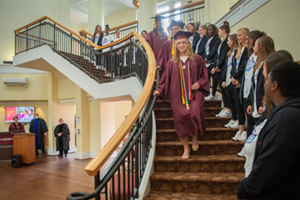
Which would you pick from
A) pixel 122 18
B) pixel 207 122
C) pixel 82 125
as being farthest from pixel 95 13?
pixel 207 122

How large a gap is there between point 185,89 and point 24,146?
6.93 m

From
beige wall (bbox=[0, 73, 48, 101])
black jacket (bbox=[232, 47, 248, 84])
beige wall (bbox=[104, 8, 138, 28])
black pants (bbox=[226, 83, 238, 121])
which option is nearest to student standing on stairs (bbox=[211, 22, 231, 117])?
black pants (bbox=[226, 83, 238, 121])

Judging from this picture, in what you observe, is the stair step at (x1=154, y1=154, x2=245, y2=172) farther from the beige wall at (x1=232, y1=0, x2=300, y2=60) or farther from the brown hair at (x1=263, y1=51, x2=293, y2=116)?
the beige wall at (x1=232, y1=0, x2=300, y2=60)

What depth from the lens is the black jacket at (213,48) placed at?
445 centimetres

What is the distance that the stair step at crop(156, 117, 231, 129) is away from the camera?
3613mm

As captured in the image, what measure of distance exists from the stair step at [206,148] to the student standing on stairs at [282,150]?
75.1 inches

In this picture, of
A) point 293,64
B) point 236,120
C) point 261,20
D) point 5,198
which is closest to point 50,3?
point 5,198

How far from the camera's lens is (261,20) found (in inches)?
160

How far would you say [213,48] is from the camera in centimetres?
450

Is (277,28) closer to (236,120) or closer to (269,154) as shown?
(236,120)

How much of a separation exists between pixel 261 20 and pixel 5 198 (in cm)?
610

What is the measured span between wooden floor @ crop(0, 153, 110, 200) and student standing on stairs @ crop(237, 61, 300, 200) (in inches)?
176

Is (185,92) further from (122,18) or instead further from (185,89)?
(122,18)

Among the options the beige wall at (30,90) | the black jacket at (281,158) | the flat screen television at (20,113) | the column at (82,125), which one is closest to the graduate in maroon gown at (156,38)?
the black jacket at (281,158)
